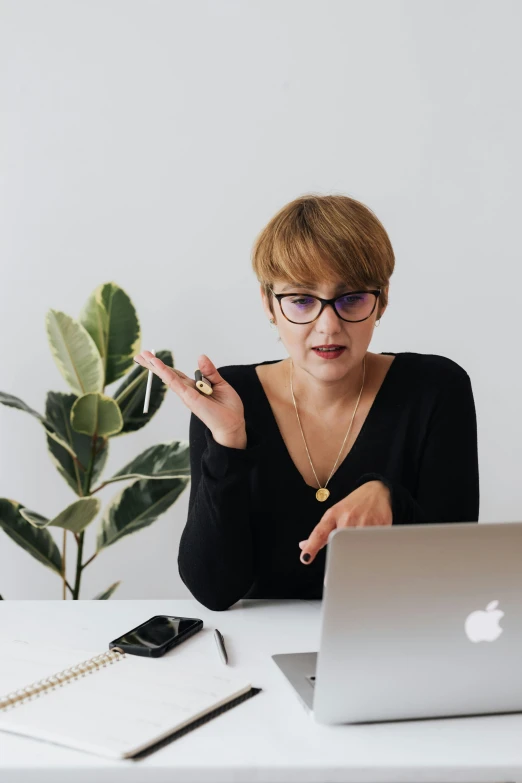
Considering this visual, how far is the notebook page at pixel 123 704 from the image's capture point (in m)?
0.79

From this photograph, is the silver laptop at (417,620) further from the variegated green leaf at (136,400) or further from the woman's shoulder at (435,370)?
the variegated green leaf at (136,400)

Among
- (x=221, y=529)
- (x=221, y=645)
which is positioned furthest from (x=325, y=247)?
(x=221, y=645)

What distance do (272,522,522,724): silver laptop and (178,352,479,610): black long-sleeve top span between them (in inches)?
21.5

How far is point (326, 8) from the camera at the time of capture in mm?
2621

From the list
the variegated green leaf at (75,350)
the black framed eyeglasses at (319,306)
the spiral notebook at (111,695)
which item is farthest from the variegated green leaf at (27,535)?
the spiral notebook at (111,695)

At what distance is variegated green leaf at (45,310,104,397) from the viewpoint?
7.28 ft

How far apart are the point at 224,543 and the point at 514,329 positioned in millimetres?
1648

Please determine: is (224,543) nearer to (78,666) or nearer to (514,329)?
(78,666)

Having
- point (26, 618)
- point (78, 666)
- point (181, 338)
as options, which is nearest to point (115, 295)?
point (181, 338)

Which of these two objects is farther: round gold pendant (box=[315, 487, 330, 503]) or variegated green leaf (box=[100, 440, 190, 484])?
variegated green leaf (box=[100, 440, 190, 484])

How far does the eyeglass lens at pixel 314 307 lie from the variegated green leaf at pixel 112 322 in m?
0.91

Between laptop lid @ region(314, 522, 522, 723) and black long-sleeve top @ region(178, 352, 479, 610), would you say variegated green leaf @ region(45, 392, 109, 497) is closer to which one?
black long-sleeve top @ region(178, 352, 479, 610)

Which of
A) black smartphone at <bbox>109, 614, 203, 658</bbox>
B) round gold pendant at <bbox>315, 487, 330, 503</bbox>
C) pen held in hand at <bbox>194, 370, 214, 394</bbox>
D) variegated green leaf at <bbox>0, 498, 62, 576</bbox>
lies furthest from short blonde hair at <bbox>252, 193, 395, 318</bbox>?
variegated green leaf at <bbox>0, 498, 62, 576</bbox>

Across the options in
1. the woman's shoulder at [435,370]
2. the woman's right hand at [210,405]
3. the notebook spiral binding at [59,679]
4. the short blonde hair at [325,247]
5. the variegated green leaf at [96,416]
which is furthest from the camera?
the variegated green leaf at [96,416]
